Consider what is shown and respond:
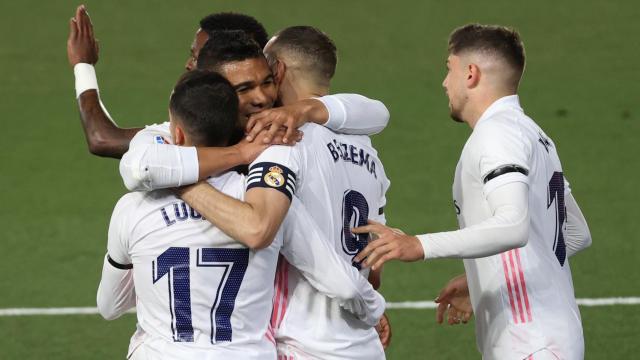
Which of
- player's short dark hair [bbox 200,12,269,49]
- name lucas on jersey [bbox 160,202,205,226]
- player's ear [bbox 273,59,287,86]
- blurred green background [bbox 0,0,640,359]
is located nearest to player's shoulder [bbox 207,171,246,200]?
name lucas on jersey [bbox 160,202,205,226]

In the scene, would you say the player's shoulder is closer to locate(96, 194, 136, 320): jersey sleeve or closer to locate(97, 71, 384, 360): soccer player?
locate(97, 71, 384, 360): soccer player

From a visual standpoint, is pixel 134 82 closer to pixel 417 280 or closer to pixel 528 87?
pixel 528 87

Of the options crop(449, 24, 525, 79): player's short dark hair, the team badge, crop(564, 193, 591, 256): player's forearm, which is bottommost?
crop(564, 193, 591, 256): player's forearm

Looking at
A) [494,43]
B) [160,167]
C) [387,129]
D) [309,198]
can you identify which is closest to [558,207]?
[494,43]

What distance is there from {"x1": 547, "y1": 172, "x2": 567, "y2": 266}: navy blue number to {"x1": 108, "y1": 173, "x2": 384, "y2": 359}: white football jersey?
97 centimetres

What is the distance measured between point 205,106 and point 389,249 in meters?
0.79

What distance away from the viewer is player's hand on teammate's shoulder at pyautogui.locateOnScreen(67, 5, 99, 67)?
492 centimetres

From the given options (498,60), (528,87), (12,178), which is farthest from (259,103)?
(528,87)

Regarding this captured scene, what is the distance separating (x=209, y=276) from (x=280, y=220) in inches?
12.1

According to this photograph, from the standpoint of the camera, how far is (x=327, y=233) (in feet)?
13.3

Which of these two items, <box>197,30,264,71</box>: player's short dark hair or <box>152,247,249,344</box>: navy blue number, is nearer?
<box>152,247,249,344</box>: navy blue number

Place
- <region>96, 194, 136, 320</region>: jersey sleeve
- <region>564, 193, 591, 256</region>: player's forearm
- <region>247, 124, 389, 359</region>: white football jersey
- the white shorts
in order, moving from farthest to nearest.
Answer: <region>564, 193, 591, 256</region>: player's forearm → the white shorts → <region>247, 124, 389, 359</region>: white football jersey → <region>96, 194, 136, 320</region>: jersey sleeve

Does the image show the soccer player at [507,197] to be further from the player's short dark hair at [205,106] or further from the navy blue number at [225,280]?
the player's short dark hair at [205,106]

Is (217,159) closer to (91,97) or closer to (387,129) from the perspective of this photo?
(91,97)
